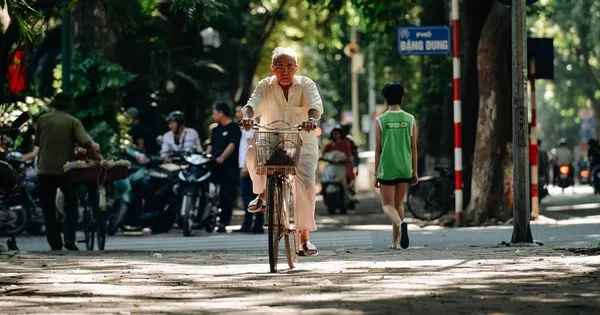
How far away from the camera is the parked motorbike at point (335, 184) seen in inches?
1221

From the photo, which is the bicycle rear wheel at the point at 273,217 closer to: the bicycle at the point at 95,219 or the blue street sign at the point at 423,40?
the bicycle at the point at 95,219

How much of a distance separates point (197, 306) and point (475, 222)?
13.4 meters

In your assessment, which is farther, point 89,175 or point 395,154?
point 89,175

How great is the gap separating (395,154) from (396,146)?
0.08 meters

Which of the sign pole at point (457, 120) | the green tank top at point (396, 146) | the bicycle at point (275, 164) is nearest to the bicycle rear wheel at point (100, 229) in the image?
the green tank top at point (396, 146)

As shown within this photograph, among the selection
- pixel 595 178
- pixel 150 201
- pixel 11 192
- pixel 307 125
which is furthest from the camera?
pixel 595 178

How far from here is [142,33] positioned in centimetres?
2914

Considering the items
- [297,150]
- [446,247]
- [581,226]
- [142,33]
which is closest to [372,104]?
[142,33]

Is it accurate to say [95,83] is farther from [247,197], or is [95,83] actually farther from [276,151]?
[276,151]

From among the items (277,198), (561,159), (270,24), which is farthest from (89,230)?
(561,159)

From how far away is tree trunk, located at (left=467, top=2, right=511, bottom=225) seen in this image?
73.1 ft

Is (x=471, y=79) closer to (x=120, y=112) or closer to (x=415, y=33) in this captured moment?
(x=415, y=33)

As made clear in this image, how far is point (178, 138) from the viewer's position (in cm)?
2408

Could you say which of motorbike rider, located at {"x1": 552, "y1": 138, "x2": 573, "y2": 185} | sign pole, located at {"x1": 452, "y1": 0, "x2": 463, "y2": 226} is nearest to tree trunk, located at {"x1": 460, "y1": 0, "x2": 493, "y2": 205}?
sign pole, located at {"x1": 452, "y1": 0, "x2": 463, "y2": 226}
